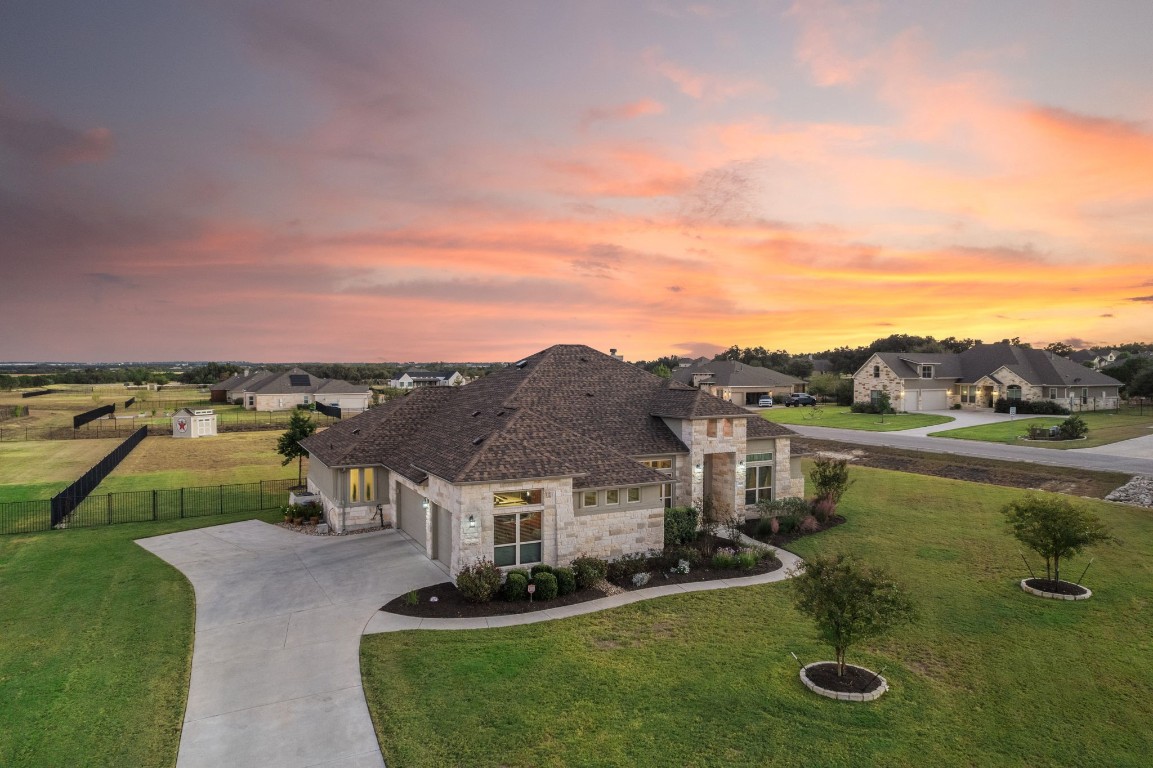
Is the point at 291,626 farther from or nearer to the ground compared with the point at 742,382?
nearer to the ground

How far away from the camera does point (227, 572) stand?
59.7ft

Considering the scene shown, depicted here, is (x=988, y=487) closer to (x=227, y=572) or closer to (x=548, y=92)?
(x=548, y=92)

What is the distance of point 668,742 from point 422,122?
27.8 meters

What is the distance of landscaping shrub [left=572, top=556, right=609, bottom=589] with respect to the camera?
16.6 m

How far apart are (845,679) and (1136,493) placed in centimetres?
2627

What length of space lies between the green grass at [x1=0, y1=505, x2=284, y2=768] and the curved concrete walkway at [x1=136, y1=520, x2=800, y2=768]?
47 cm

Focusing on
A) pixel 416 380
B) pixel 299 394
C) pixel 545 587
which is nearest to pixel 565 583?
pixel 545 587

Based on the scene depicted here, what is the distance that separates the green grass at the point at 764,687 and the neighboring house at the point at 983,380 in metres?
54.3

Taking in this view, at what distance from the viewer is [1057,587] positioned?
16.2 metres

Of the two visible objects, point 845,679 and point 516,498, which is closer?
point 845,679

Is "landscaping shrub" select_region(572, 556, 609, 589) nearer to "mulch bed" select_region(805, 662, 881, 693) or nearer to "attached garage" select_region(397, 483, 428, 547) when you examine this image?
"attached garage" select_region(397, 483, 428, 547)

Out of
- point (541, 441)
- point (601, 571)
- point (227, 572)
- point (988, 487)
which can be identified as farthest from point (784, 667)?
point (988, 487)

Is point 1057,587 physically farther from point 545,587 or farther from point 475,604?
point 475,604

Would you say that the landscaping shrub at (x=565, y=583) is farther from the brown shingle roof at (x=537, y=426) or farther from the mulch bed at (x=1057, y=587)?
the mulch bed at (x=1057, y=587)
